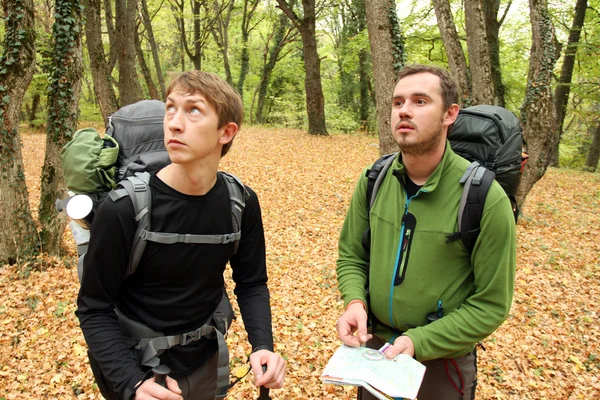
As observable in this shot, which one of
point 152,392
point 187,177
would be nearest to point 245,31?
point 187,177

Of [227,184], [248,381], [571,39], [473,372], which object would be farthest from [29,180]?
[571,39]

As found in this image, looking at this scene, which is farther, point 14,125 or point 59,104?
point 59,104

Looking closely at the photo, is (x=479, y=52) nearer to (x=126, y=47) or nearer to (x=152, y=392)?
(x=152, y=392)

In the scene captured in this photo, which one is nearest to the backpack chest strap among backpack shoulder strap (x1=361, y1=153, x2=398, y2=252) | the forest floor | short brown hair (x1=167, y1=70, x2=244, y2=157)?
short brown hair (x1=167, y1=70, x2=244, y2=157)

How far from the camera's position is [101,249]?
1627 millimetres

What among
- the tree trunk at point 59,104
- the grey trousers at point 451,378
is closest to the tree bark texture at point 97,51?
the tree trunk at point 59,104

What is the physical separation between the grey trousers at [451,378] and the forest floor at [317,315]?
221 cm

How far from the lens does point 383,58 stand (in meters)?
7.17

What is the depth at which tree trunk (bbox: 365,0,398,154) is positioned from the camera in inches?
278

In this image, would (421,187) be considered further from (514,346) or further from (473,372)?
(514,346)

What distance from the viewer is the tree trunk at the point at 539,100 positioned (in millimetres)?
8281

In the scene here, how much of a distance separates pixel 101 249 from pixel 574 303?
22.4ft

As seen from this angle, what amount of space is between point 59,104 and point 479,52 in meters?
8.73

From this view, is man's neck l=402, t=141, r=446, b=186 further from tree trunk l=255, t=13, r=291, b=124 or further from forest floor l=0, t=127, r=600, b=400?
tree trunk l=255, t=13, r=291, b=124
